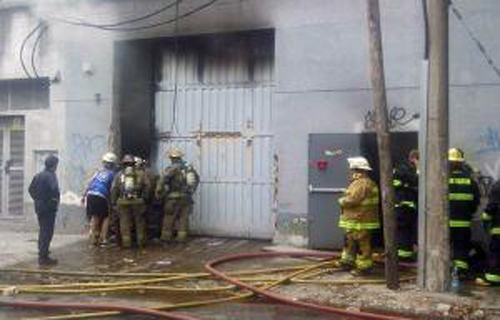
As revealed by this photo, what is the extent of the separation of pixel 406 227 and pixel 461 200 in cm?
121

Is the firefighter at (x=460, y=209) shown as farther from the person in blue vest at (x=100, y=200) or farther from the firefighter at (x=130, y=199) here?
the person in blue vest at (x=100, y=200)

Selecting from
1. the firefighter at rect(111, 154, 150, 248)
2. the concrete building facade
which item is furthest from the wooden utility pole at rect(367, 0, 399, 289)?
the firefighter at rect(111, 154, 150, 248)

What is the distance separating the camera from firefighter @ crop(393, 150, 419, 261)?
11.1 m

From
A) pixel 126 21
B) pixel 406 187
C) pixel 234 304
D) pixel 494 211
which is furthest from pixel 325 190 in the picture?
pixel 126 21

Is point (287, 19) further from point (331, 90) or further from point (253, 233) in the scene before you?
point (253, 233)

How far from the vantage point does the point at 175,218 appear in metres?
13.4

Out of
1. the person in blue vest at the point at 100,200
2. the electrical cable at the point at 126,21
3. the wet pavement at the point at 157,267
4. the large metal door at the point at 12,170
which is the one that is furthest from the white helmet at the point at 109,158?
the large metal door at the point at 12,170

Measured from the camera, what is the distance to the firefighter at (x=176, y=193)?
1311cm

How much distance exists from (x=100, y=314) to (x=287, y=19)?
20.3 ft

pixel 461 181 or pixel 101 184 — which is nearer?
pixel 461 181

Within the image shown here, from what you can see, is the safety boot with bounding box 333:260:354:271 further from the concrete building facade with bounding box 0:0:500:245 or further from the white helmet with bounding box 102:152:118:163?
the white helmet with bounding box 102:152:118:163

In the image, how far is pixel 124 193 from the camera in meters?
12.9

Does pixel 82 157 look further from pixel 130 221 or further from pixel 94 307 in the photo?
pixel 94 307

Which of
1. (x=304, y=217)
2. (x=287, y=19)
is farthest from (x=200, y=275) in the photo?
(x=287, y=19)
